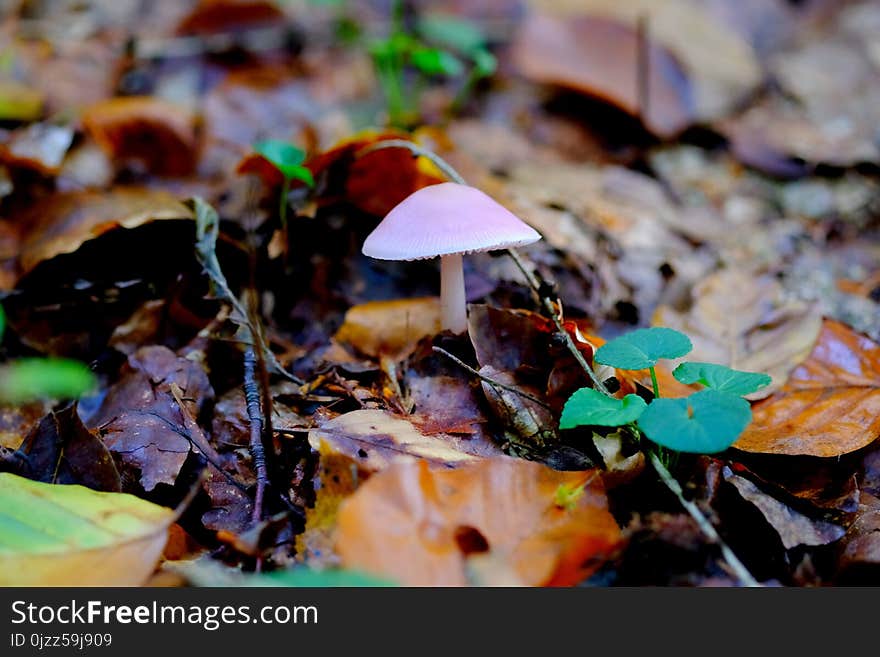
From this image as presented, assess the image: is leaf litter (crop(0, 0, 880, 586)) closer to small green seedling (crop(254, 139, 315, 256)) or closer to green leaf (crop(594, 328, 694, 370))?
green leaf (crop(594, 328, 694, 370))

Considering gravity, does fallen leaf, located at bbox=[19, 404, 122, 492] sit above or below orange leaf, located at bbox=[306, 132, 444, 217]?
below

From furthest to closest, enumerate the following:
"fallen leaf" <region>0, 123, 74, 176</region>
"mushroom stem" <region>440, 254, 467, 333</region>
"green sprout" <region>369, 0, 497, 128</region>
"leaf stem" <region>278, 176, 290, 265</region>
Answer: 1. "green sprout" <region>369, 0, 497, 128</region>
2. "fallen leaf" <region>0, 123, 74, 176</region>
3. "leaf stem" <region>278, 176, 290, 265</region>
4. "mushroom stem" <region>440, 254, 467, 333</region>

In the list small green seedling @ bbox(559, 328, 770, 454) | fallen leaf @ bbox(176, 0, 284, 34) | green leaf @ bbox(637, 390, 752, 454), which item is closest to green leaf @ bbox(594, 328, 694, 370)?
small green seedling @ bbox(559, 328, 770, 454)

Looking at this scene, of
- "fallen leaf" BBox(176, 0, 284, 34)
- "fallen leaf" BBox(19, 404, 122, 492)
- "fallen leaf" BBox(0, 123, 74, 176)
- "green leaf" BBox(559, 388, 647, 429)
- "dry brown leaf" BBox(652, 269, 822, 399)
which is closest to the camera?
"green leaf" BBox(559, 388, 647, 429)

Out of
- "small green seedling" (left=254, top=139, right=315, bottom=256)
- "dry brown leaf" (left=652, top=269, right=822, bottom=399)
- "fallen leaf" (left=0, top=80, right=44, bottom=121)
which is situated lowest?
"dry brown leaf" (left=652, top=269, right=822, bottom=399)

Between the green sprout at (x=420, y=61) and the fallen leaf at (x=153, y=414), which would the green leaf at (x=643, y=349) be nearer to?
the fallen leaf at (x=153, y=414)

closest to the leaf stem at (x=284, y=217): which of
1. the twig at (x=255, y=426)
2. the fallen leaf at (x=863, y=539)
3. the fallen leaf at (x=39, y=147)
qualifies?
the twig at (x=255, y=426)

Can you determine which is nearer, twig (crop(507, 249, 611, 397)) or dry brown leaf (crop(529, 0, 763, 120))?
twig (crop(507, 249, 611, 397))

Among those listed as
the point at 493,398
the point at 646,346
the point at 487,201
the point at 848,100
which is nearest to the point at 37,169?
the point at 487,201

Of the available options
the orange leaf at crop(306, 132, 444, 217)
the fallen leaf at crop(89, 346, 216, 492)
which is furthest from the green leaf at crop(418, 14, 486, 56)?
the fallen leaf at crop(89, 346, 216, 492)
